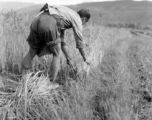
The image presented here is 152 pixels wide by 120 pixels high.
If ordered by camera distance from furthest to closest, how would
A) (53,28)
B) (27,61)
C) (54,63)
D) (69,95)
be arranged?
(27,61) < (54,63) < (53,28) < (69,95)

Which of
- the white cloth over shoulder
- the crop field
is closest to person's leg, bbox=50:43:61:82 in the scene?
the crop field

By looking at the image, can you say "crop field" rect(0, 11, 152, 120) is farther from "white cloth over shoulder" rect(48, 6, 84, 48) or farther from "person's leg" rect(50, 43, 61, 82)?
"white cloth over shoulder" rect(48, 6, 84, 48)

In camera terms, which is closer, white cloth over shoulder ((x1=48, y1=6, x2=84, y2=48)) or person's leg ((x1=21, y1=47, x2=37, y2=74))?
white cloth over shoulder ((x1=48, y1=6, x2=84, y2=48))

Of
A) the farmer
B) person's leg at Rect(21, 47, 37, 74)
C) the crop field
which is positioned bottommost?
the crop field

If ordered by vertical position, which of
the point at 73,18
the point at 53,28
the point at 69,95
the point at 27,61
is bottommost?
the point at 69,95

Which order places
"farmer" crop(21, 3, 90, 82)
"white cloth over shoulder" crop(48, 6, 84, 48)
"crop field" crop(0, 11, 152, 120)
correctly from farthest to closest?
"white cloth over shoulder" crop(48, 6, 84, 48) → "farmer" crop(21, 3, 90, 82) → "crop field" crop(0, 11, 152, 120)

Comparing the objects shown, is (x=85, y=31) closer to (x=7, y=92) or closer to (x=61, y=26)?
(x=61, y=26)

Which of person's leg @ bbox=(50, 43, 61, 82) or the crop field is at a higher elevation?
person's leg @ bbox=(50, 43, 61, 82)

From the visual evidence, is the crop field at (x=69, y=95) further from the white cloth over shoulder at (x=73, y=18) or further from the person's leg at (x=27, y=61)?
the white cloth over shoulder at (x=73, y=18)

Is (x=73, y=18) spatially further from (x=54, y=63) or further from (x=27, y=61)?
(x=27, y=61)

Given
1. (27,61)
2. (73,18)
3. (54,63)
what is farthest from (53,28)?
(27,61)

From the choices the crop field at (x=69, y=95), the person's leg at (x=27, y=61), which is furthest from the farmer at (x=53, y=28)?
the crop field at (x=69, y=95)

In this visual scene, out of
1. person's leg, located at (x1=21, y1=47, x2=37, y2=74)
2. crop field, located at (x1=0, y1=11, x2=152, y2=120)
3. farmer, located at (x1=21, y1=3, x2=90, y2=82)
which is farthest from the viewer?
person's leg, located at (x1=21, y1=47, x2=37, y2=74)

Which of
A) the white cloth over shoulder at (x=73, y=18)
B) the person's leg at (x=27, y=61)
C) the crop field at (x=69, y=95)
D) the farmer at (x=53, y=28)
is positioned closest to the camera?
the crop field at (x=69, y=95)
